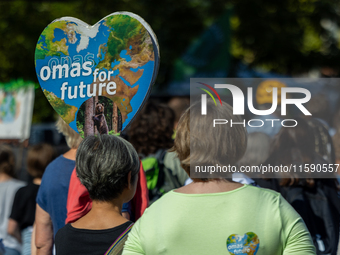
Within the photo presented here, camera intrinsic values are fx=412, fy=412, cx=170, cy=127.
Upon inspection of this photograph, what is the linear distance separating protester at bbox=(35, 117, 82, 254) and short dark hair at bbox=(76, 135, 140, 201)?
0.57m

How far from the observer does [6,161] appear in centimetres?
360

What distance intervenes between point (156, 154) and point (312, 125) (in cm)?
109

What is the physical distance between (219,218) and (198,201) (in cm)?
10

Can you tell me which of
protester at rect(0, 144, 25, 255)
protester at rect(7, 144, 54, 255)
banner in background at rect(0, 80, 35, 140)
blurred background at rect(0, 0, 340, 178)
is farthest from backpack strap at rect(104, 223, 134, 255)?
blurred background at rect(0, 0, 340, 178)

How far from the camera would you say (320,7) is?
1045cm

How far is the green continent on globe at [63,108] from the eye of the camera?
7.01 ft

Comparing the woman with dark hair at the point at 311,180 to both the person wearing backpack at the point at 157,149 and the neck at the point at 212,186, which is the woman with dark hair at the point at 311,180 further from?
the neck at the point at 212,186

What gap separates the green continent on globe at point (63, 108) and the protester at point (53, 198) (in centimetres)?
18

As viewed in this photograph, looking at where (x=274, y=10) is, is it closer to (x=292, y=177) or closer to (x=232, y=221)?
(x=292, y=177)

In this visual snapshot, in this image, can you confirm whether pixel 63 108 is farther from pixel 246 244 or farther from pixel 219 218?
pixel 246 244

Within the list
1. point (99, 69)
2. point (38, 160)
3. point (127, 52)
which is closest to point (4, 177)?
point (38, 160)

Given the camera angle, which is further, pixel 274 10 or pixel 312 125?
pixel 274 10

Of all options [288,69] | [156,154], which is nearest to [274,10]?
[288,69]

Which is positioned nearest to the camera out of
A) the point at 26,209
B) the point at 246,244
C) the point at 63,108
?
the point at 246,244
